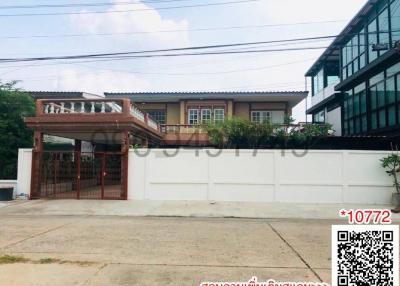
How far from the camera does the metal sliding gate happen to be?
14.0 meters

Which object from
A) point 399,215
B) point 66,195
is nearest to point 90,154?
point 66,195

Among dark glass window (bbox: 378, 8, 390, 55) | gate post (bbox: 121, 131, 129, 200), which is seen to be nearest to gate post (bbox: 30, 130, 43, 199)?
gate post (bbox: 121, 131, 129, 200)

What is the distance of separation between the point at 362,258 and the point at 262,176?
972 centimetres

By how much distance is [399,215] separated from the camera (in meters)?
11.4

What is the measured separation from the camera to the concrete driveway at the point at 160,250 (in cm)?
512

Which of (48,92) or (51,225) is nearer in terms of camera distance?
(51,225)

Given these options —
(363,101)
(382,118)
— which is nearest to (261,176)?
(382,118)

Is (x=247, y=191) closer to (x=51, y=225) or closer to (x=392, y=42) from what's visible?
(x=51, y=225)

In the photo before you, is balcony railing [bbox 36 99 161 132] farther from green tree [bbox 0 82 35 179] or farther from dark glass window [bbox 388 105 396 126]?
dark glass window [bbox 388 105 396 126]

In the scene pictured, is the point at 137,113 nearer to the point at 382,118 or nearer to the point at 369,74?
the point at 382,118

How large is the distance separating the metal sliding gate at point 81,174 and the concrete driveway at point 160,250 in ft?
12.1

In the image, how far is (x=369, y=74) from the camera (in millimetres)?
17656

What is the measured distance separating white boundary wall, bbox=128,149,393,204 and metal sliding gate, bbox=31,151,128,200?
54cm

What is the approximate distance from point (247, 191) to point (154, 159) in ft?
12.4
